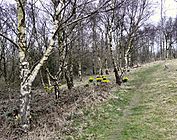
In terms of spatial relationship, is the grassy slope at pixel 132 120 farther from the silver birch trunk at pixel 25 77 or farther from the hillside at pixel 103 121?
the silver birch trunk at pixel 25 77

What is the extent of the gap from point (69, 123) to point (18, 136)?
1667 millimetres

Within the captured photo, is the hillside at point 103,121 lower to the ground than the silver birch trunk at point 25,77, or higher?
lower

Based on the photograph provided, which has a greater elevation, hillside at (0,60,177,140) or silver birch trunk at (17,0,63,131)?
silver birch trunk at (17,0,63,131)

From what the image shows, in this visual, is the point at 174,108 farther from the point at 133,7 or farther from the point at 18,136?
the point at 133,7

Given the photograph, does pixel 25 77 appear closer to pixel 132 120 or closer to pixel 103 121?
pixel 103 121

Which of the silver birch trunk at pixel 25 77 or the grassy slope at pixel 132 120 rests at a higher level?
the silver birch trunk at pixel 25 77

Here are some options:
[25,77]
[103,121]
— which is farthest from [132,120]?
[25,77]

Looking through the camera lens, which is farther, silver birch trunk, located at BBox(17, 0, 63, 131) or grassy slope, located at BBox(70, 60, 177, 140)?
silver birch trunk, located at BBox(17, 0, 63, 131)

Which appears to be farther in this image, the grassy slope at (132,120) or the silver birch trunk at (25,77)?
the silver birch trunk at (25,77)

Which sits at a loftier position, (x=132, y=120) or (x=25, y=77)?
(x=25, y=77)

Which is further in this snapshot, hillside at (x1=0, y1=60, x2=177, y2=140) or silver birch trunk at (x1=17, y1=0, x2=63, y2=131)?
silver birch trunk at (x1=17, y1=0, x2=63, y2=131)

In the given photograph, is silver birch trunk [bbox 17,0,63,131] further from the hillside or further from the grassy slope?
the grassy slope

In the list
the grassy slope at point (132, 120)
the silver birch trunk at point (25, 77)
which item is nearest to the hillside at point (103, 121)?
the grassy slope at point (132, 120)

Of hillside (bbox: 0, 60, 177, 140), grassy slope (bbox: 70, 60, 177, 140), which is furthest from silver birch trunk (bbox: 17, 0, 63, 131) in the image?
grassy slope (bbox: 70, 60, 177, 140)
